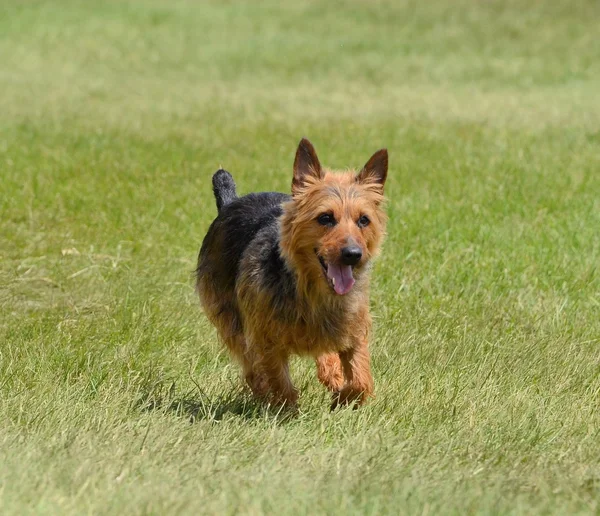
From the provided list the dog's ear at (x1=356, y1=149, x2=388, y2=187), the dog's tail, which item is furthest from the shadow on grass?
the dog's tail

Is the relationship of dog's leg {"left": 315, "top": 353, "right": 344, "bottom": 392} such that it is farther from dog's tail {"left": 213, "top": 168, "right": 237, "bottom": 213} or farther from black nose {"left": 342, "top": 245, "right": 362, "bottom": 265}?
dog's tail {"left": 213, "top": 168, "right": 237, "bottom": 213}

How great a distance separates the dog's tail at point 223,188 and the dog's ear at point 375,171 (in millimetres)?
1527

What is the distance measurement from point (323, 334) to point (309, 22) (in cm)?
2392

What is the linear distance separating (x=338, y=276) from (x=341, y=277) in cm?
2

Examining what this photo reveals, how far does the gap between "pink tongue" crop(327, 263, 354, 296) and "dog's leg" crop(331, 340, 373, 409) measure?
48 cm

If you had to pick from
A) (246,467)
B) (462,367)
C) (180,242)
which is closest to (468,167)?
(180,242)

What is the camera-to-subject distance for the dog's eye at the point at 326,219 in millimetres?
5309

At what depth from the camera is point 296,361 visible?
6605 mm

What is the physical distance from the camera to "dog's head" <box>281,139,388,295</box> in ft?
17.3

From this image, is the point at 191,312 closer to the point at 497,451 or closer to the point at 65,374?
the point at 65,374

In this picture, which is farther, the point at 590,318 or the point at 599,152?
the point at 599,152

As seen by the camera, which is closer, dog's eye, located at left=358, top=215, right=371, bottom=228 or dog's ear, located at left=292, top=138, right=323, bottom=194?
dog's eye, located at left=358, top=215, right=371, bottom=228

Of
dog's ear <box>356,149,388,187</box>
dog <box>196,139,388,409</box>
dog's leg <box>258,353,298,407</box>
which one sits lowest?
dog's leg <box>258,353,298,407</box>

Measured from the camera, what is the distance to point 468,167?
39.0 ft
